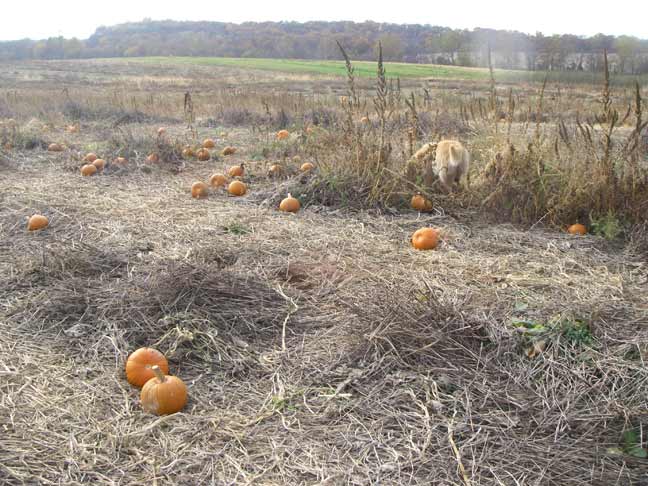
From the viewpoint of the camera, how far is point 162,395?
2.47 meters

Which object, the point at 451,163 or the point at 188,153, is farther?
the point at 188,153

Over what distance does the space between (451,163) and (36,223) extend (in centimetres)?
390

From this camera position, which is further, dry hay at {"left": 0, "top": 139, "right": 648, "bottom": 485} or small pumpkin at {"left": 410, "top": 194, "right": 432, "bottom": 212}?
small pumpkin at {"left": 410, "top": 194, "right": 432, "bottom": 212}

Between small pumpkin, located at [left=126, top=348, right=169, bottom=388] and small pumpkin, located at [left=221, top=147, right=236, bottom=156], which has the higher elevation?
small pumpkin, located at [left=221, top=147, right=236, bottom=156]

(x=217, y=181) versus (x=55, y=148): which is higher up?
(x=55, y=148)

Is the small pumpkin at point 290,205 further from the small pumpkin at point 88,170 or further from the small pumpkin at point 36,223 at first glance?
the small pumpkin at point 88,170

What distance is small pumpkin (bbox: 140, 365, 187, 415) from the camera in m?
2.47

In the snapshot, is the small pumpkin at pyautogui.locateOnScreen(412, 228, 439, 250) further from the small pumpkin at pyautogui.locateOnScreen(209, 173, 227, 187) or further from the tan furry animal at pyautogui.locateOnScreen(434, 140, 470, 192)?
the small pumpkin at pyautogui.locateOnScreen(209, 173, 227, 187)

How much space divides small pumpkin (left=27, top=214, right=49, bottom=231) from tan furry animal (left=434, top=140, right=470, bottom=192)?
3752mm

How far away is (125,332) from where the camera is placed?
10.1ft

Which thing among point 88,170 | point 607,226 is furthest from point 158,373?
point 88,170

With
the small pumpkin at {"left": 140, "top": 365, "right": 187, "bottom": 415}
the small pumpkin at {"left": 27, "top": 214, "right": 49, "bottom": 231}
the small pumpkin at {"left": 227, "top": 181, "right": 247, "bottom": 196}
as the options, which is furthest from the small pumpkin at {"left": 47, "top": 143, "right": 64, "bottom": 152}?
the small pumpkin at {"left": 140, "top": 365, "right": 187, "bottom": 415}

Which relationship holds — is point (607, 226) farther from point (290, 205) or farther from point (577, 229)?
point (290, 205)

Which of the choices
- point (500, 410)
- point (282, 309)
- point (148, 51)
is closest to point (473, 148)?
point (282, 309)
